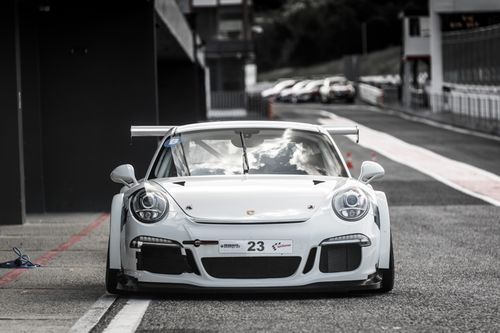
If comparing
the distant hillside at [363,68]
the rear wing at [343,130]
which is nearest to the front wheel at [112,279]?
the rear wing at [343,130]

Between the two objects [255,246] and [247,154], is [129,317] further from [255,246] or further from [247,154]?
[247,154]

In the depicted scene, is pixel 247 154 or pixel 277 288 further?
pixel 247 154

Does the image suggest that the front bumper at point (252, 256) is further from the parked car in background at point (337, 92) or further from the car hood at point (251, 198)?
the parked car in background at point (337, 92)

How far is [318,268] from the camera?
313 inches

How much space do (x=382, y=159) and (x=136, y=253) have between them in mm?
21055

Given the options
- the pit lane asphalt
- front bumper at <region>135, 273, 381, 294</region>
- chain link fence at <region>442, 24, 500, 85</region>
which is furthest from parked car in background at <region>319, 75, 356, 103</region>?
front bumper at <region>135, 273, 381, 294</region>

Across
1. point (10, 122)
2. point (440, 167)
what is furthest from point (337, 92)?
point (10, 122)

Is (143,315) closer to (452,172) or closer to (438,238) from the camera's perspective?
(438,238)

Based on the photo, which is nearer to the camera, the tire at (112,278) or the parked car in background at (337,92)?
the tire at (112,278)

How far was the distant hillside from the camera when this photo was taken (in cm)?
11774

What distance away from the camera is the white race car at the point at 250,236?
7.89 meters

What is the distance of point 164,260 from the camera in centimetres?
799

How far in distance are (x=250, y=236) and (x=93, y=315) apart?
1156mm

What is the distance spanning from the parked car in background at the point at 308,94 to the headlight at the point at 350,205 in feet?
223
